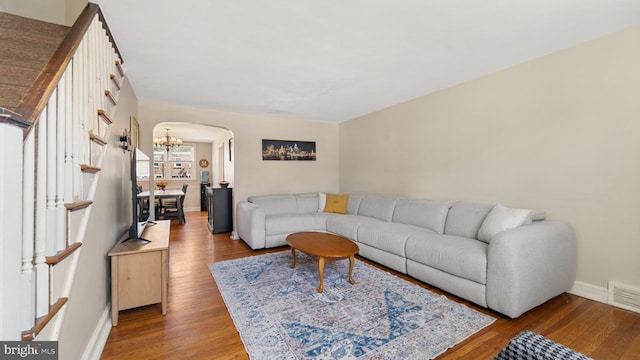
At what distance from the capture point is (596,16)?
6.50ft

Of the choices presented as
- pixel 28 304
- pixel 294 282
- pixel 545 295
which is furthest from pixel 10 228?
pixel 545 295

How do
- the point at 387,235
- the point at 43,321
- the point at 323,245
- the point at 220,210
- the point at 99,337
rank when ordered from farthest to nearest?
the point at 220,210, the point at 387,235, the point at 323,245, the point at 99,337, the point at 43,321

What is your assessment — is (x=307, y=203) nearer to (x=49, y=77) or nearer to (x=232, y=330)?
(x=232, y=330)

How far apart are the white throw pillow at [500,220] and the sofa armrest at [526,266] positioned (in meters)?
0.12

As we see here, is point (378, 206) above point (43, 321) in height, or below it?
above

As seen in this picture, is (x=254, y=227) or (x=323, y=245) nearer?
(x=323, y=245)

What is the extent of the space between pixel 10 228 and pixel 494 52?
3.53 meters

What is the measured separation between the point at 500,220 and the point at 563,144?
0.99 meters

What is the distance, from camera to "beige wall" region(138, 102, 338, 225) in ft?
13.9

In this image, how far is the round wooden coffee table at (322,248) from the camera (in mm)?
2600

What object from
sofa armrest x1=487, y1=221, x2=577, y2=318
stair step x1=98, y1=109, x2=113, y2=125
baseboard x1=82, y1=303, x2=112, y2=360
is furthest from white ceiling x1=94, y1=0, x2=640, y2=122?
baseboard x1=82, y1=303, x2=112, y2=360

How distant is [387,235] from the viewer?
3.19 meters

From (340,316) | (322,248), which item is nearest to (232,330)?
(340,316)

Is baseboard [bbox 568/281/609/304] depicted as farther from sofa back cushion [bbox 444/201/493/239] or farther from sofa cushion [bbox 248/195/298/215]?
sofa cushion [bbox 248/195/298/215]
